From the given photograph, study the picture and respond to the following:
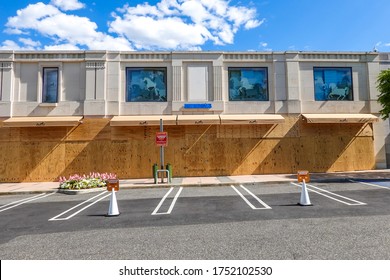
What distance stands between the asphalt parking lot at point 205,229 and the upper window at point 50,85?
9.72 metres

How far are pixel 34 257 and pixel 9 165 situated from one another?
1515 centimetres

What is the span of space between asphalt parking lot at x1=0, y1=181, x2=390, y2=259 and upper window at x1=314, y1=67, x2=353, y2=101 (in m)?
10.7

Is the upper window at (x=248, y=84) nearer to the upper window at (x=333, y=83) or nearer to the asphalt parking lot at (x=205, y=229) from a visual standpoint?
the upper window at (x=333, y=83)

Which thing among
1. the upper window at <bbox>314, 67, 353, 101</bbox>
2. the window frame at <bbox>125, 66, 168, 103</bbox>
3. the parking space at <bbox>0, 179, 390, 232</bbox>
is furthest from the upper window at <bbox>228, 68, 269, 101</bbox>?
the parking space at <bbox>0, 179, 390, 232</bbox>

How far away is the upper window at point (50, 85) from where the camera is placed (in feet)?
56.1

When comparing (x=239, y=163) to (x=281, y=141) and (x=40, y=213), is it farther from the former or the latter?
(x=40, y=213)

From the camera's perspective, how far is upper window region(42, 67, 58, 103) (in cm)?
1709

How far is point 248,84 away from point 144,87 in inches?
288

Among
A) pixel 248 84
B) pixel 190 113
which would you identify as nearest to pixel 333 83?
pixel 248 84

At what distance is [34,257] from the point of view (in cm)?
424

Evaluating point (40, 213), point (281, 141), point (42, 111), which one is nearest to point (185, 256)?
point (40, 213)

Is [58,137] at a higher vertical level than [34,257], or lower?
higher

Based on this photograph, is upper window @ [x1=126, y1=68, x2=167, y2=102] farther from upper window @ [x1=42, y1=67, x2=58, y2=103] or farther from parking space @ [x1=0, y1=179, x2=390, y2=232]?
parking space @ [x1=0, y1=179, x2=390, y2=232]

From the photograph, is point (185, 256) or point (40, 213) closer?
point (185, 256)
